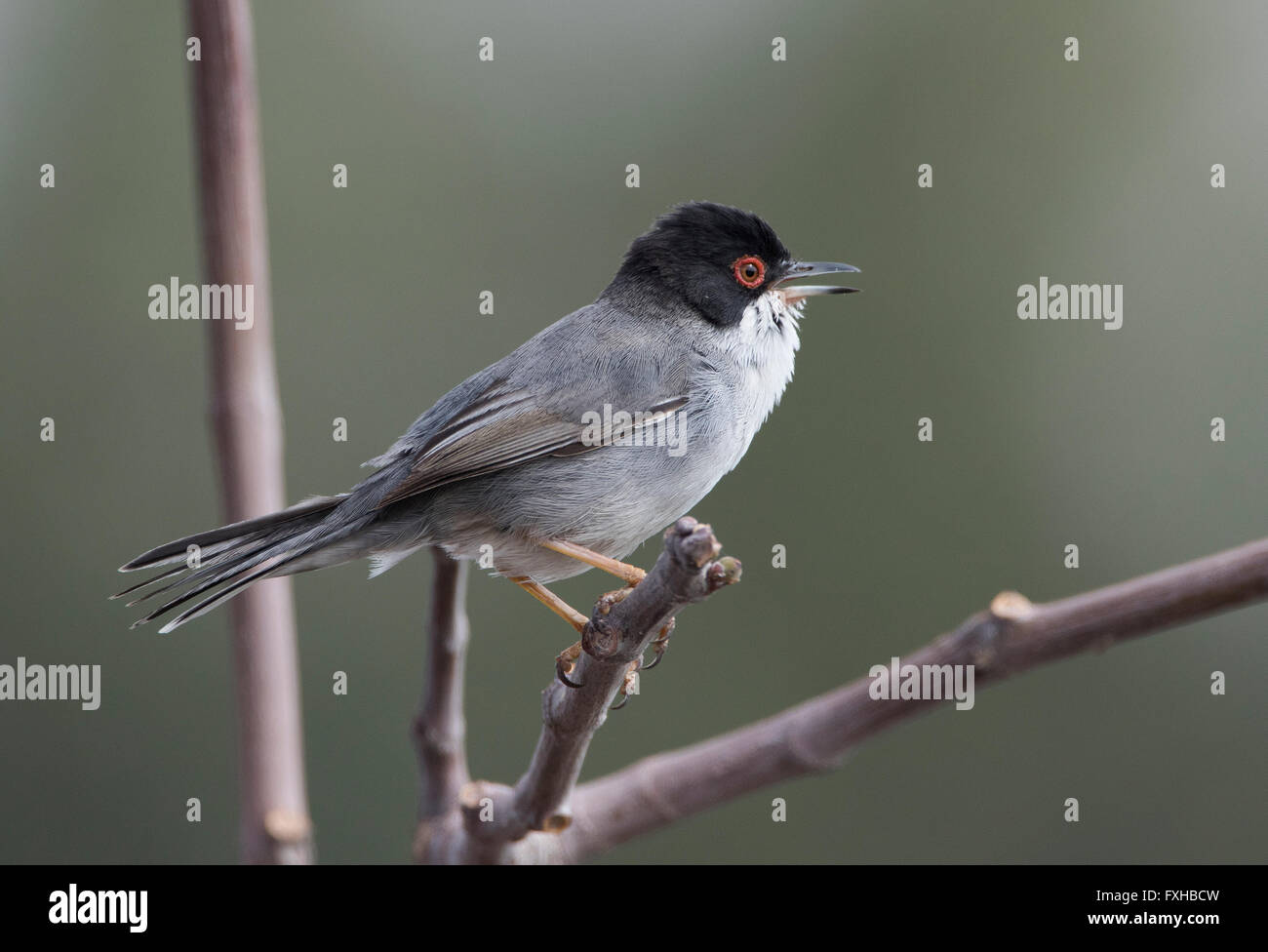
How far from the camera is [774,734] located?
3166 mm

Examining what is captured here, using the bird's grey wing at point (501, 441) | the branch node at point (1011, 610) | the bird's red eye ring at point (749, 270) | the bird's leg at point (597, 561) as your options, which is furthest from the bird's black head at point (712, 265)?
the branch node at point (1011, 610)

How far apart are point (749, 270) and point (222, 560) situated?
7.36 ft

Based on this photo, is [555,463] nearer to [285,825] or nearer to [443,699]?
[443,699]

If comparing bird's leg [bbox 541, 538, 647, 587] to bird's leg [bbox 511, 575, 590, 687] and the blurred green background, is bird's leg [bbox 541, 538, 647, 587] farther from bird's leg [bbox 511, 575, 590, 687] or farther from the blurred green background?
the blurred green background

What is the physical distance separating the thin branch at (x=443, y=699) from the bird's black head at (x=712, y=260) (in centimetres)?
144

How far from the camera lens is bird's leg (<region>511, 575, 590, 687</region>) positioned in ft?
11.3

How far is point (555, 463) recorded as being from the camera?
12.7ft

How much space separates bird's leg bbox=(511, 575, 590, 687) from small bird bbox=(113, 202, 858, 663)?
0.01 m

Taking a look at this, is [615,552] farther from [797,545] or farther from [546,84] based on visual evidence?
[546,84]

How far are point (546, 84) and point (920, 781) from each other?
6.09 m

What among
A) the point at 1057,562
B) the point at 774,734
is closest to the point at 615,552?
the point at 774,734

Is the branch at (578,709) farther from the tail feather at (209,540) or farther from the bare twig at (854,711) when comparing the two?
the tail feather at (209,540)

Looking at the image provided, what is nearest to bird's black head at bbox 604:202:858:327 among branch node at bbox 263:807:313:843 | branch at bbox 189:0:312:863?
branch at bbox 189:0:312:863

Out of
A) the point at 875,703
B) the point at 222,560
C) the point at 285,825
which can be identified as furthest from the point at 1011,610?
the point at 222,560
